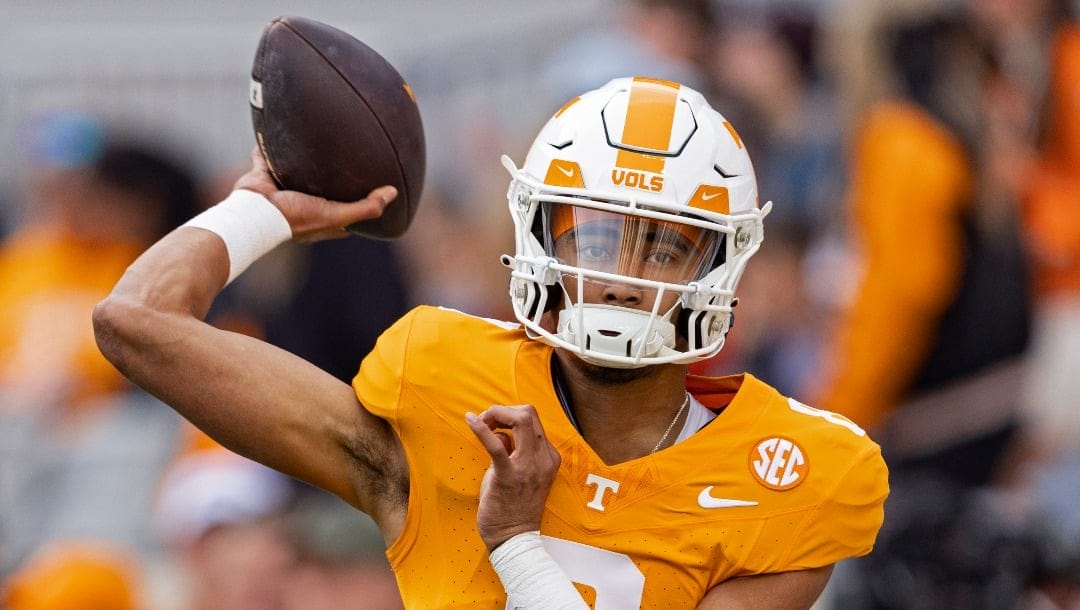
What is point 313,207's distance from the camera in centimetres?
328

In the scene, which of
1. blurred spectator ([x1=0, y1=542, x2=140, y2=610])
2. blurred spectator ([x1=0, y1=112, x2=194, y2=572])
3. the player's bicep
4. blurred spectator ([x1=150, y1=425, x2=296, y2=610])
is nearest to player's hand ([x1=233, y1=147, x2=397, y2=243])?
the player's bicep

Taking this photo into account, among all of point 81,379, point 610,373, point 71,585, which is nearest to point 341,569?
point 71,585

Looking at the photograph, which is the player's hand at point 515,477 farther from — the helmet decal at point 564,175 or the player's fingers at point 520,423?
the helmet decal at point 564,175

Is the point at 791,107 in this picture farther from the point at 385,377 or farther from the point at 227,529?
the point at 385,377

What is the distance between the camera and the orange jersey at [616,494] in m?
3.04

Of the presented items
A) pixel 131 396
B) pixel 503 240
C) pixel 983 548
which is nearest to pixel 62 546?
pixel 131 396

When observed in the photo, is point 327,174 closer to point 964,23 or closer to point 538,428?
point 538,428

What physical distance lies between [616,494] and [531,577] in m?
0.23

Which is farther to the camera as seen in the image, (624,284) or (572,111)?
(572,111)

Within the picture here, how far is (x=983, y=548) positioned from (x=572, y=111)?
2474mm

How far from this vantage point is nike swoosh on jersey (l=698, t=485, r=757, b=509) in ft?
10.1

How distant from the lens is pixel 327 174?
330 cm

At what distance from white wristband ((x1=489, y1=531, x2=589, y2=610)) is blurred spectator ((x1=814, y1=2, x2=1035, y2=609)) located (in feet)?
9.01

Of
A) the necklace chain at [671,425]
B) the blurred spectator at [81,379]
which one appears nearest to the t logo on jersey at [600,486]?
the necklace chain at [671,425]
